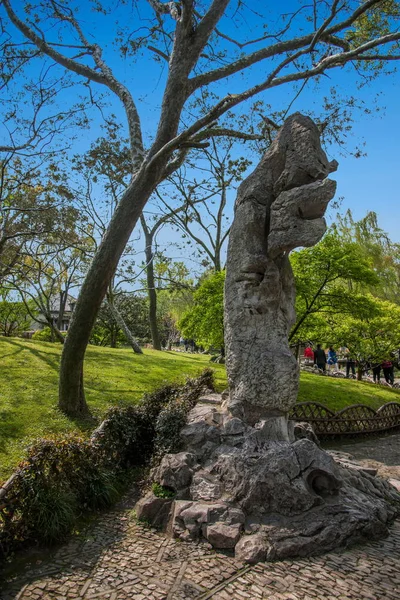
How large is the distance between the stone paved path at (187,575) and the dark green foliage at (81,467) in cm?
40

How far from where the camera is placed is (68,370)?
8.58 metres

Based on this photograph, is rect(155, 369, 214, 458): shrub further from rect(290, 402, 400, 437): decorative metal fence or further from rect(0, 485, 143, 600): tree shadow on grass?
rect(290, 402, 400, 437): decorative metal fence

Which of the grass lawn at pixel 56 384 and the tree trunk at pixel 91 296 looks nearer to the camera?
the grass lawn at pixel 56 384

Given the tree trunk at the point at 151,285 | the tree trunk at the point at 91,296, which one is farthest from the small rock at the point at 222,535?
the tree trunk at the point at 151,285

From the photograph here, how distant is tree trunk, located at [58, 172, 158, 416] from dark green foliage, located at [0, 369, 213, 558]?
1.73 meters

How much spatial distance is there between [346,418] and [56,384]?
25.3ft

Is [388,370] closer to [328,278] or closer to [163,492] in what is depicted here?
[328,278]

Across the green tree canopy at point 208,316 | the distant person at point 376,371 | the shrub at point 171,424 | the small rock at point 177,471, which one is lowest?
the small rock at point 177,471

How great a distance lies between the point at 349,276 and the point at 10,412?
10.2m

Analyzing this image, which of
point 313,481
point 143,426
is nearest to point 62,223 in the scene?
point 143,426

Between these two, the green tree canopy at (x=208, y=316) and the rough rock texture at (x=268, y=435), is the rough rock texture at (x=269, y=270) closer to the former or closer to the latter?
the rough rock texture at (x=268, y=435)

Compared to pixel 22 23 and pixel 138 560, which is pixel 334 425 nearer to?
pixel 138 560

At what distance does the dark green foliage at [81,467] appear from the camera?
4723 mm

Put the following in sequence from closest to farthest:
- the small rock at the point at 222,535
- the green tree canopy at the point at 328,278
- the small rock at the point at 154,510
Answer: the small rock at the point at 222,535, the small rock at the point at 154,510, the green tree canopy at the point at 328,278
